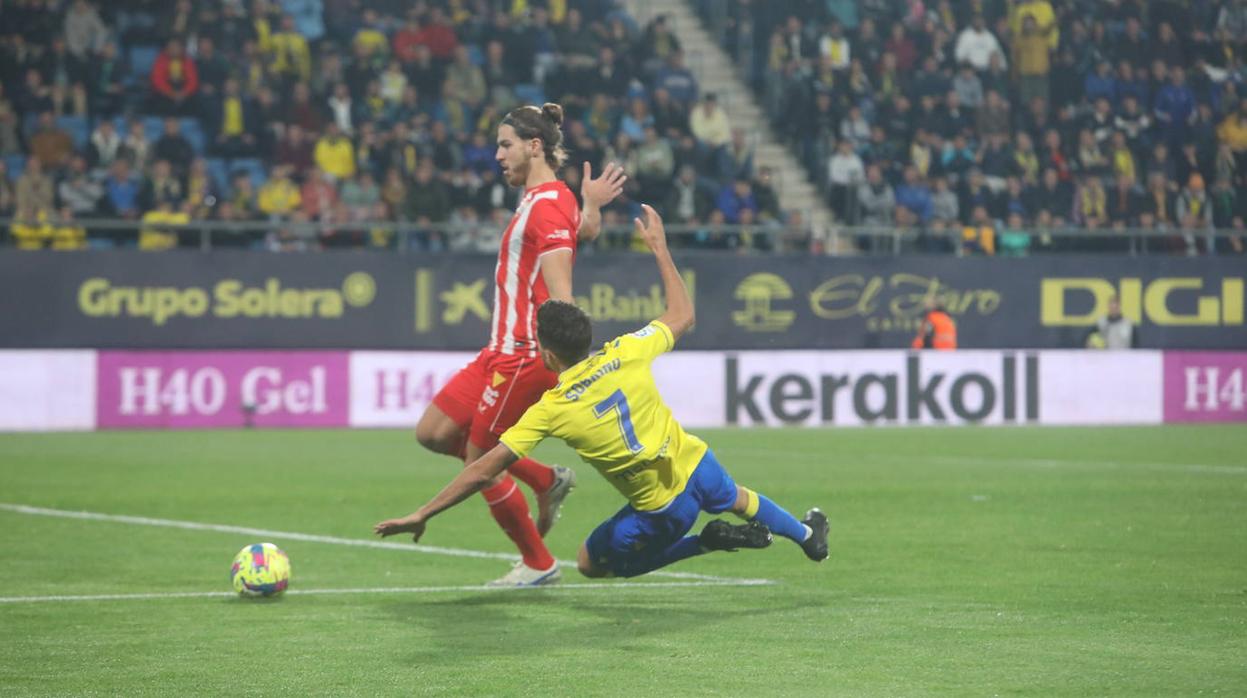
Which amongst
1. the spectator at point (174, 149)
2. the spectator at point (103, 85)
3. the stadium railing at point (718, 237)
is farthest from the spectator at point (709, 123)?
the spectator at point (103, 85)

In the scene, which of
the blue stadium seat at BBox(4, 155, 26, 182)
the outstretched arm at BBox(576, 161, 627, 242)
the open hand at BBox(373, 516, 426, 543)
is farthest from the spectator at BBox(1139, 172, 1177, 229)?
the open hand at BBox(373, 516, 426, 543)

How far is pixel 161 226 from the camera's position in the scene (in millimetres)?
22891

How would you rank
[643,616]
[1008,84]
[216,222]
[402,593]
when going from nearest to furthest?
1. [643,616]
2. [402,593]
3. [216,222]
4. [1008,84]

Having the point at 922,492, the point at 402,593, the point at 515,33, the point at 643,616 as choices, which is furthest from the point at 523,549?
the point at 515,33

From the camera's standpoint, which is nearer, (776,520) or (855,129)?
(776,520)

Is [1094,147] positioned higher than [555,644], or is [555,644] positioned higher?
[1094,147]

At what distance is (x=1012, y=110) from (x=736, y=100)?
4.40 meters

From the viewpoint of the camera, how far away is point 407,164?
2422cm

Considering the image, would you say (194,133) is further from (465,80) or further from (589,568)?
(589,568)

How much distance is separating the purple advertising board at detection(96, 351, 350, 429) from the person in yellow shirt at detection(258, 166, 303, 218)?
5.94ft

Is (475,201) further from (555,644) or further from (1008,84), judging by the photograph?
(555,644)

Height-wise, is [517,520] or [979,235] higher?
[979,235]

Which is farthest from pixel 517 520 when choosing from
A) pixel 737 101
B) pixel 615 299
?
pixel 737 101

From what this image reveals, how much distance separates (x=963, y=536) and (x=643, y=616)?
3.73 meters
